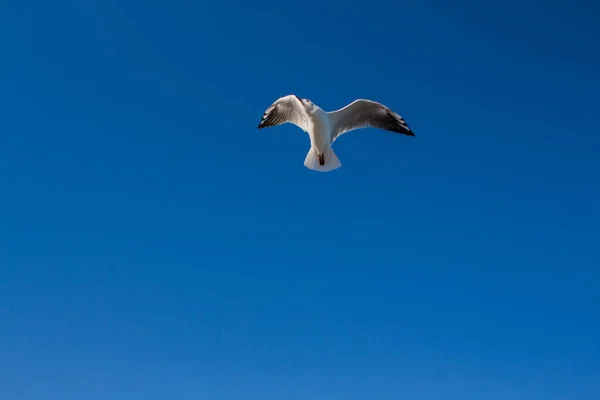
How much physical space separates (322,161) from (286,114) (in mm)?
1464

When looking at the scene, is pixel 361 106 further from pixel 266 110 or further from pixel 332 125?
pixel 266 110

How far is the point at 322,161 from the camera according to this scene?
12812 millimetres

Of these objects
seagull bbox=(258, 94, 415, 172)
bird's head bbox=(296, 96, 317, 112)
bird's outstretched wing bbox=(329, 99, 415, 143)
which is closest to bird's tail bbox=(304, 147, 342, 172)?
seagull bbox=(258, 94, 415, 172)

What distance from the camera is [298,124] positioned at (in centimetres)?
1355

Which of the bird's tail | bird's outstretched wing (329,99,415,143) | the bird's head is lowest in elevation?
the bird's tail

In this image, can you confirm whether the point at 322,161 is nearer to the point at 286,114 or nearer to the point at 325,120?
the point at 325,120

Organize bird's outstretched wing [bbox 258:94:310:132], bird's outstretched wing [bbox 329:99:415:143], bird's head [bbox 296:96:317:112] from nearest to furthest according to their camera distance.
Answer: bird's head [bbox 296:96:317:112]
bird's outstretched wing [bbox 258:94:310:132]
bird's outstretched wing [bbox 329:99:415:143]

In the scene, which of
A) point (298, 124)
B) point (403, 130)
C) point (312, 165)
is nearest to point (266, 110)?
point (298, 124)

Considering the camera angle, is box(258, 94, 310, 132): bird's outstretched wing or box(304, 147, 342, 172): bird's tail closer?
box(304, 147, 342, 172): bird's tail

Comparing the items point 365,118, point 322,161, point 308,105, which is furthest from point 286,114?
point 365,118

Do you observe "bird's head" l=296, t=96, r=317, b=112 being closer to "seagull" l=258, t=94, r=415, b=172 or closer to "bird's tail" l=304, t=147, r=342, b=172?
"seagull" l=258, t=94, r=415, b=172

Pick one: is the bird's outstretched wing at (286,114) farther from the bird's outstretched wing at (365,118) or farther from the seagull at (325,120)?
the bird's outstretched wing at (365,118)

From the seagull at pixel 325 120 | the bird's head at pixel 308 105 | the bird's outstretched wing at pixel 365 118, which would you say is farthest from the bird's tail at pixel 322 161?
the bird's head at pixel 308 105

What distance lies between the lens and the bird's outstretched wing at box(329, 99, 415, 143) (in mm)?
13227
